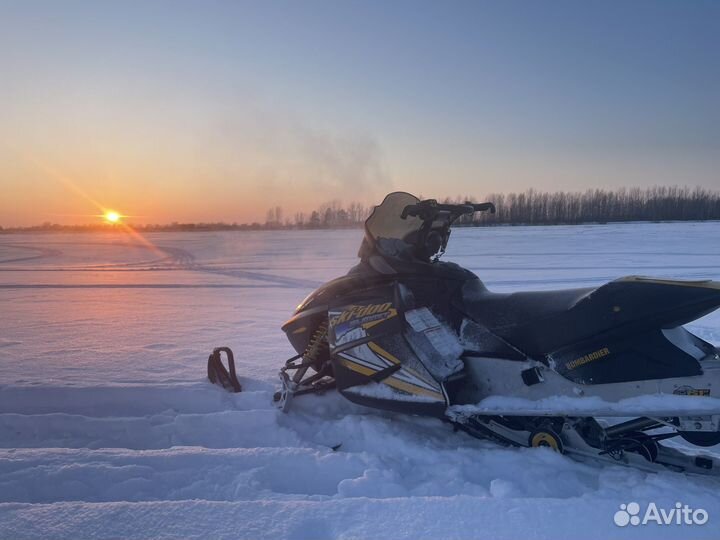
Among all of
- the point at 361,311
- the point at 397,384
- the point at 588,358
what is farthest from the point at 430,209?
the point at 588,358

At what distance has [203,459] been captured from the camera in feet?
9.55

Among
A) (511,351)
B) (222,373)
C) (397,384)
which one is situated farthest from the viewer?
(222,373)

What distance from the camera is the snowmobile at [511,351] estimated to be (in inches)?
102

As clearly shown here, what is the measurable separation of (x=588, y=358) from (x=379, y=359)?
1.18 metres

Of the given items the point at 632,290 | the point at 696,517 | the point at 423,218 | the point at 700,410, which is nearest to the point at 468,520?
the point at 696,517

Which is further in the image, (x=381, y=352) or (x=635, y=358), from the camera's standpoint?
(x=381, y=352)

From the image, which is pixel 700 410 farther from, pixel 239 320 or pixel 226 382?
pixel 239 320

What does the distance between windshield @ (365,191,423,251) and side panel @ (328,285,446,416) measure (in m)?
0.36

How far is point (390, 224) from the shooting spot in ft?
11.8

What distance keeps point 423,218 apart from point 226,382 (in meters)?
2.05

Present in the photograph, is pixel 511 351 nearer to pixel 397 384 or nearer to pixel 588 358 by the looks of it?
pixel 588 358

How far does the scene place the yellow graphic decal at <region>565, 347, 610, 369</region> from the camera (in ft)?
8.93

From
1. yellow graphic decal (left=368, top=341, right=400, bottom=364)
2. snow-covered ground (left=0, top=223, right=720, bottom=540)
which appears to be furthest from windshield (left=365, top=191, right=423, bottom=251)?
snow-covered ground (left=0, top=223, right=720, bottom=540)

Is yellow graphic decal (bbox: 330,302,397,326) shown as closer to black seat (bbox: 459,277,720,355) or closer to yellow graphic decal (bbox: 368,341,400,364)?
yellow graphic decal (bbox: 368,341,400,364)
